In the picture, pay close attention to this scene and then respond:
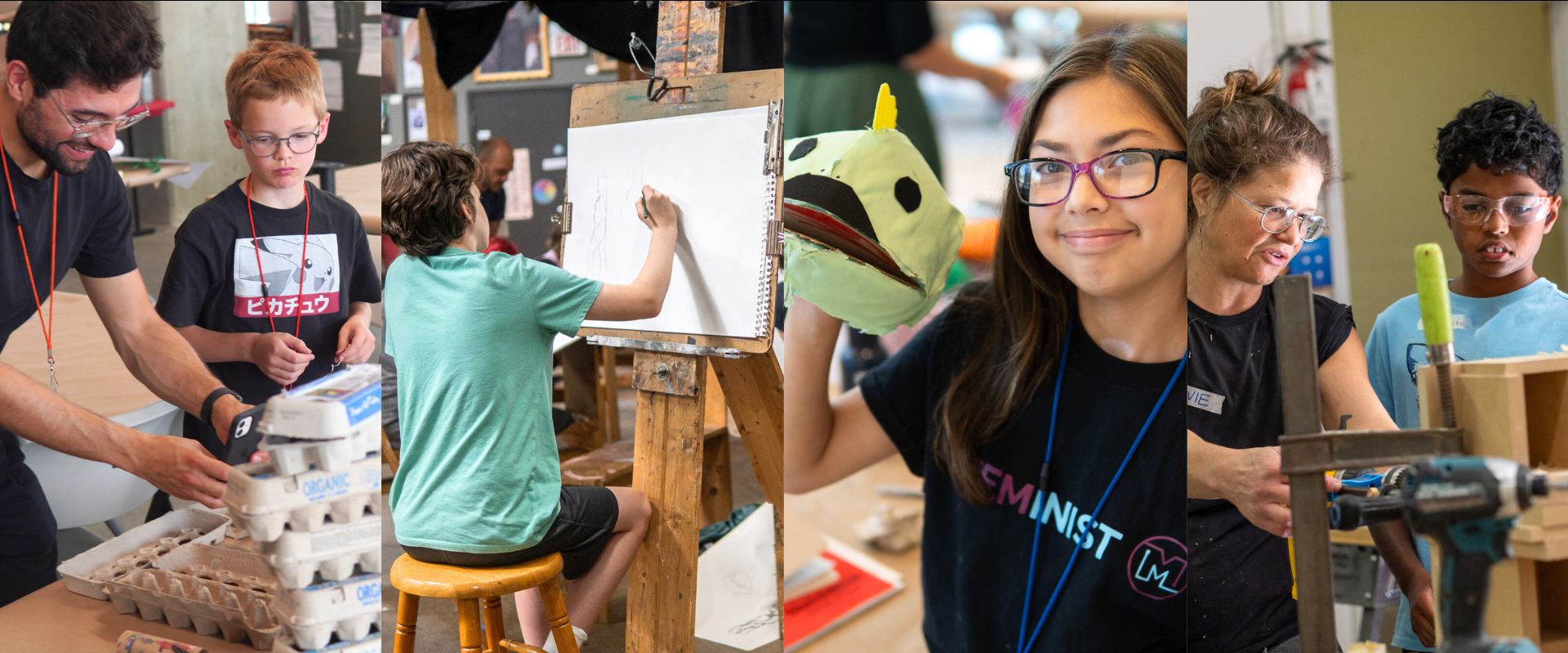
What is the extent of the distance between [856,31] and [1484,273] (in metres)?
1.08

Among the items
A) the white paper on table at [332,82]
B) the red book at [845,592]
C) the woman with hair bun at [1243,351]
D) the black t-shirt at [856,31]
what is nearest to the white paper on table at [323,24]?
the white paper on table at [332,82]

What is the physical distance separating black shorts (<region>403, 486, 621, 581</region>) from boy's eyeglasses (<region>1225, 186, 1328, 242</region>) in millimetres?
1342

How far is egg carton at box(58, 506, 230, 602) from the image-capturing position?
1729mm

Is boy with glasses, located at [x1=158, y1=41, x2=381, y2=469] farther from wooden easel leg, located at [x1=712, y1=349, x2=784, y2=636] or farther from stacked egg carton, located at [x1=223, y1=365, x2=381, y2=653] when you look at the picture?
wooden easel leg, located at [x1=712, y1=349, x2=784, y2=636]

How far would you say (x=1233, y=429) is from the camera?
1.48m

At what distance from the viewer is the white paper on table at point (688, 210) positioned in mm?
1827

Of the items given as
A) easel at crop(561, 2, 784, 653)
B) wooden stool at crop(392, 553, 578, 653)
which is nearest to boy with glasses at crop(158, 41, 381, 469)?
wooden stool at crop(392, 553, 578, 653)

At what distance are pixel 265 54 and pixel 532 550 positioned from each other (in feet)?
3.61

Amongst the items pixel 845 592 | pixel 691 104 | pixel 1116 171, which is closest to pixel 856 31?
pixel 1116 171

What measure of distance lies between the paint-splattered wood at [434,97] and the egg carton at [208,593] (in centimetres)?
104

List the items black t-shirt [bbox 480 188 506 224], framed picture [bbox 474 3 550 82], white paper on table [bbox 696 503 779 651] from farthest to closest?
1. white paper on table [bbox 696 503 779 651]
2. framed picture [bbox 474 3 550 82]
3. black t-shirt [bbox 480 188 506 224]

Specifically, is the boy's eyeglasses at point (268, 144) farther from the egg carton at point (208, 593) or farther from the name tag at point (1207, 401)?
the name tag at point (1207, 401)

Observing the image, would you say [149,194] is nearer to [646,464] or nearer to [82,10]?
[82,10]

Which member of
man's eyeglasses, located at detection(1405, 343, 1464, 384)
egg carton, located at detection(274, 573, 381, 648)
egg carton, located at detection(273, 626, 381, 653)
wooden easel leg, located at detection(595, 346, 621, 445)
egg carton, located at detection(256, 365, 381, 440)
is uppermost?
man's eyeglasses, located at detection(1405, 343, 1464, 384)
